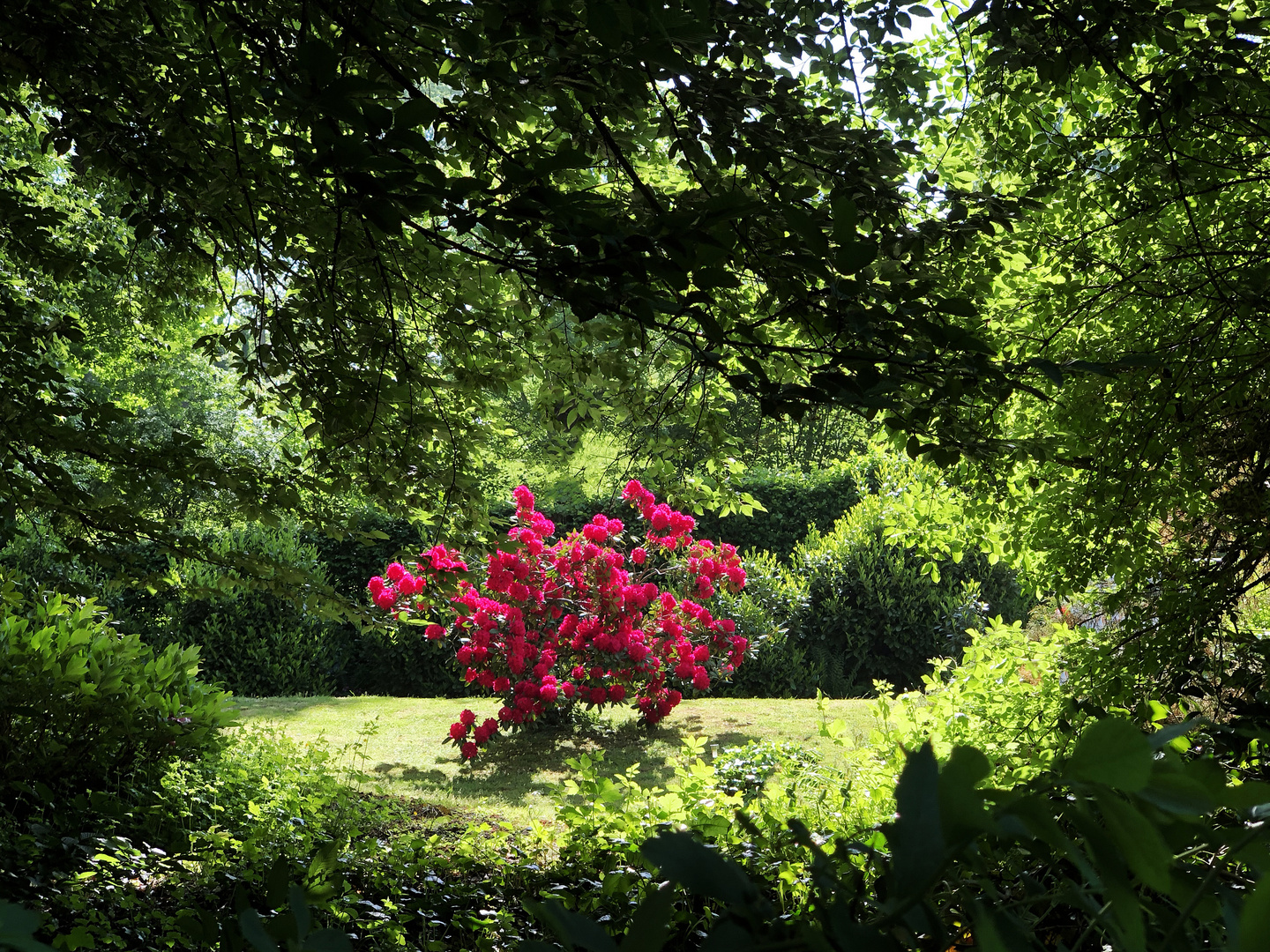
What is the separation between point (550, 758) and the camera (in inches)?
300

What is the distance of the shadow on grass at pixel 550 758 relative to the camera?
6.74 metres

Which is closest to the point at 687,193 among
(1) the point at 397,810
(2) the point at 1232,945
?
(2) the point at 1232,945

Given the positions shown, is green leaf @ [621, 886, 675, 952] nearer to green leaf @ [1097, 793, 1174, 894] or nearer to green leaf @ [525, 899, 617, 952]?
green leaf @ [525, 899, 617, 952]

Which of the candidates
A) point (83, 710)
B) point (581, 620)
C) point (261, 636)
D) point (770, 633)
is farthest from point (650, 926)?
point (261, 636)

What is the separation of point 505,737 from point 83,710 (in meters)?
4.38

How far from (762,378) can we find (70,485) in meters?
3.40

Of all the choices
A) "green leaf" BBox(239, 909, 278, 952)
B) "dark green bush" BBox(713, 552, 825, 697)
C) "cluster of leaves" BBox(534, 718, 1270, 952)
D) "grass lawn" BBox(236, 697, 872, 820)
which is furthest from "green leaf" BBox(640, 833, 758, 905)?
"dark green bush" BBox(713, 552, 825, 697)

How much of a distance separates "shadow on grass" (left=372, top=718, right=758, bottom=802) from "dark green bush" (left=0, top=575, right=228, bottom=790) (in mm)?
2286

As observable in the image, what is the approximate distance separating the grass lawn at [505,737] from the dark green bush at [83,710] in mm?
1373

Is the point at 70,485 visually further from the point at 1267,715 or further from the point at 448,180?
the point at 1267,715

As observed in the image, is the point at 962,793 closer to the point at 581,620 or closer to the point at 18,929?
the point at 18,929

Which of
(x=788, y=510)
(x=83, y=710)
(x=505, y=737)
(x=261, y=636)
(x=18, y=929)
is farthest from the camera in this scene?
(x=788, y=510)

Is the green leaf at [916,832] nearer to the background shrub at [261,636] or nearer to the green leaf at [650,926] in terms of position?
the green leaf at [650,926]

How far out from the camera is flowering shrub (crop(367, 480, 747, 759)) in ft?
25.7
